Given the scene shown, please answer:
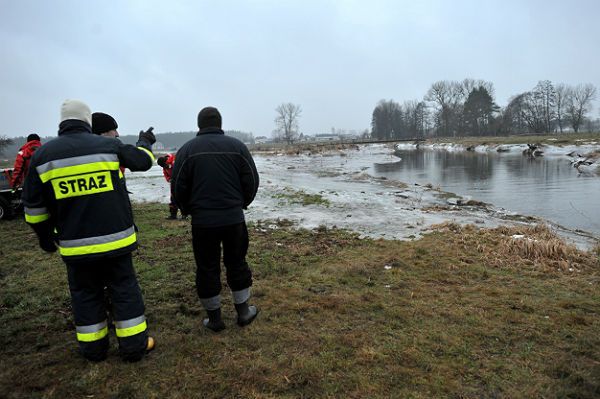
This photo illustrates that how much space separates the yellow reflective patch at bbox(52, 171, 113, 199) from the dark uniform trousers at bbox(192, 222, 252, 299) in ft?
3.04

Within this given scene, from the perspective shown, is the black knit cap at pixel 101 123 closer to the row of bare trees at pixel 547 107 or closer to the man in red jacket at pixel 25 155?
the man in red jacket at pixel 25 155

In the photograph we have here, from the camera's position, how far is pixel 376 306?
13.9 ft

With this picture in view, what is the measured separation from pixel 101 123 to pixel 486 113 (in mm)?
97100

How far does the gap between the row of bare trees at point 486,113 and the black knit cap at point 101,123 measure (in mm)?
88699

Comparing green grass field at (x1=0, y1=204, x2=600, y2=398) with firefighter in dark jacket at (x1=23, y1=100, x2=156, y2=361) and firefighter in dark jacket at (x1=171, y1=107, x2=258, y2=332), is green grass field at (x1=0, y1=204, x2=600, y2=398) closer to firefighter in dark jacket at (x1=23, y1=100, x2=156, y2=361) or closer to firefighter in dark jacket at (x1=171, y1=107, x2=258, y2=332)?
firefighter in dark jacket at (x1=23, y1=100, x2=156, y2=361)

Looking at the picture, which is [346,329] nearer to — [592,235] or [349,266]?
[349,266]

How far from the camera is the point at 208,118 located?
3773 mm

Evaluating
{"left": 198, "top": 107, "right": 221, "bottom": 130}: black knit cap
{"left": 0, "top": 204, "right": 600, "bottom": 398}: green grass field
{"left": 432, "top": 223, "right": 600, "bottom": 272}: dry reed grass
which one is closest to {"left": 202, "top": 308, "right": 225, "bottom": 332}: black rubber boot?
{"left": 0, "top": 204, "right": 600, "bottom": 398}: green grass field

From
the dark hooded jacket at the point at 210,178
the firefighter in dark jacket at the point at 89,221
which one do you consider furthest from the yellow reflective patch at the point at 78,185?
the dark hooded jacket at the point at 210,178

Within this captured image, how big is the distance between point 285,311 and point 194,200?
5.21ft

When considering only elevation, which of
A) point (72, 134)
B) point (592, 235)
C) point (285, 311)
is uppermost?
point (72, 134)

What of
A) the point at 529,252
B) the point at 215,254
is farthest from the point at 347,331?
the point at 529,252

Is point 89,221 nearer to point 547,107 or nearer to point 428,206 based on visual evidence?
point 428,206

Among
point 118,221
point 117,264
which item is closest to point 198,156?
point 118,221
